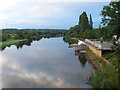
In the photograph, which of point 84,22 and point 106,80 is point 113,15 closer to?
point 106,80

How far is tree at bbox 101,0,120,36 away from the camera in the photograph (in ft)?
46.1

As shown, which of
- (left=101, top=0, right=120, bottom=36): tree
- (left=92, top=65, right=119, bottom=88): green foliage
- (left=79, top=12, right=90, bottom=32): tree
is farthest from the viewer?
(left=79, top=12, right=90, bottom=32): tree

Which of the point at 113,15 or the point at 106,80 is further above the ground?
the point at 113,15

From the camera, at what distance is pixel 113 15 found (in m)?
14.6

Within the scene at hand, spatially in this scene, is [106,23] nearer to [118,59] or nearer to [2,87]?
[118,59]

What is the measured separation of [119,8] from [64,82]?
722 centimetres

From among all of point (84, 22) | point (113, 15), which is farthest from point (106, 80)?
point (84, 22)

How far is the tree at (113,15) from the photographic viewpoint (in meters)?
14.1

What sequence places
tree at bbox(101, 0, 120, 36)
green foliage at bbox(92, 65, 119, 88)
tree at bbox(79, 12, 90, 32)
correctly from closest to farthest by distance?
1. green foliage at bbox(92, 65, 119, 88)
2. tree at bbox(101, 0, 120, 36)
3. tree at bbox(79, 12, 90, 32)

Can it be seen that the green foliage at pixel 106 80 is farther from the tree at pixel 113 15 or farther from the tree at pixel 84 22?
the tree at pixel 84 22

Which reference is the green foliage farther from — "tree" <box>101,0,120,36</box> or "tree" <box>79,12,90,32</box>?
"tree" <box>79,12,90,32</box>

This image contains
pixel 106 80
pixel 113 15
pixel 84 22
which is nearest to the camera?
pixel 106 80

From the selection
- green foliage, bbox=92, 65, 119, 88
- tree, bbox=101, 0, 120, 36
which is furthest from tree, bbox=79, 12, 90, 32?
green foliage, bbox=92, 65, 119, 88

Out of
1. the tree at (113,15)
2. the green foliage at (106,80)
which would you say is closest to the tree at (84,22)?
the tree at (113,15)
